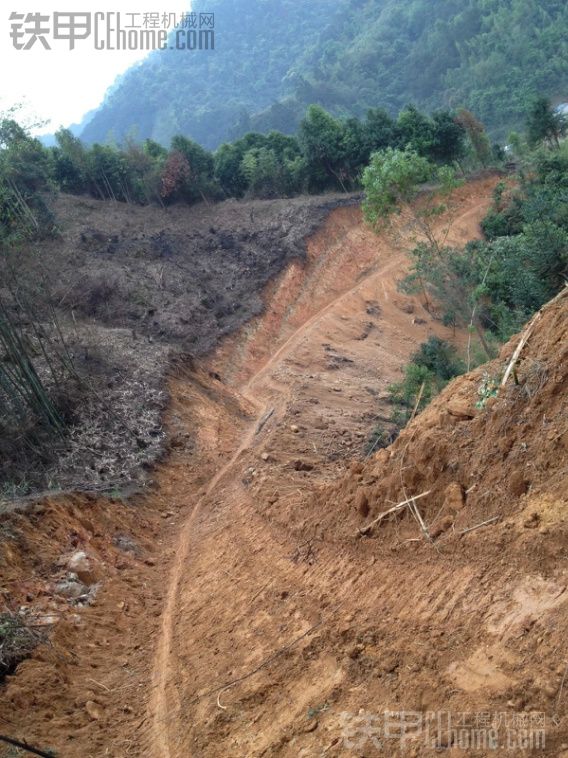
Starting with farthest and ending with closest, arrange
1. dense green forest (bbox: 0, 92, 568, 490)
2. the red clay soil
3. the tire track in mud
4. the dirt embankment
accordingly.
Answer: dense green forest (bbox: 0, 92, 568, 490)
the dirt embankment
the tire track in mud
the red clay soil

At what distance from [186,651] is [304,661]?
2070 millimetres

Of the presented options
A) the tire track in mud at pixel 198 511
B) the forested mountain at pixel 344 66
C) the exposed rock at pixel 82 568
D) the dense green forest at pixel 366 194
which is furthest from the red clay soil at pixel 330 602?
the forested mountain at pixel 344 66

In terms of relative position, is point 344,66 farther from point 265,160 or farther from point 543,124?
point 265,160

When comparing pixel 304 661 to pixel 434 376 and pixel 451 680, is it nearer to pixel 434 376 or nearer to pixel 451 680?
pixel 451 680

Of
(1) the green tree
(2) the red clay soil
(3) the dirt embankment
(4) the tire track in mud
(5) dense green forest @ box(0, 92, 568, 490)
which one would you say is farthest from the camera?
(1) the green tree

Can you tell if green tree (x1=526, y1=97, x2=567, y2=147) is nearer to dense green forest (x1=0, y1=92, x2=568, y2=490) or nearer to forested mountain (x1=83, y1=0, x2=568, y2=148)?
dense green forest (x1=0, y1=92, x2=568, y2=490)

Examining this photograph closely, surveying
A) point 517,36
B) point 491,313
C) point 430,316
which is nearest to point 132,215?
point 430,316

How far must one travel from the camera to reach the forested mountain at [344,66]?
72188mm

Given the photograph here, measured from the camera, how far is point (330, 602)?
6496 mm

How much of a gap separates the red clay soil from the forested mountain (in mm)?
41065

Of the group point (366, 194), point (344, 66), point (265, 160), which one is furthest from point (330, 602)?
point (344, 66)

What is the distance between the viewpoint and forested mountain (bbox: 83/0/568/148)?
237ft

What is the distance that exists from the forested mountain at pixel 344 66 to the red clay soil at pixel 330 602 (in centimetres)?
4107

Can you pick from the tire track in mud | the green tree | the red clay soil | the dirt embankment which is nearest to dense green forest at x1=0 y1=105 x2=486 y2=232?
the dirt embankment
